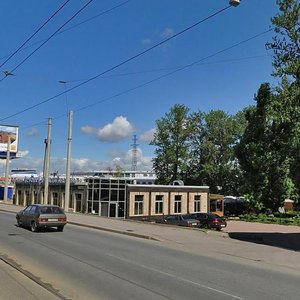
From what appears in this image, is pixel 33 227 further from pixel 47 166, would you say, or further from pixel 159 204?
pixel 159 204

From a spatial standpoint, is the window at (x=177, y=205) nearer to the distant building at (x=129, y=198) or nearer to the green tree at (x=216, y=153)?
the distant building at (x=129, y=198)

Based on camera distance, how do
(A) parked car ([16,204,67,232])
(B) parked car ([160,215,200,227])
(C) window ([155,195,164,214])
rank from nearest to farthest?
(A) parked car ([16,204,67,232])
(B) parked car ([160,215,200,227])
(C) window ([155,195,164,214])

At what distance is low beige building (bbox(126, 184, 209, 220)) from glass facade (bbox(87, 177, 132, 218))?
2900 mm

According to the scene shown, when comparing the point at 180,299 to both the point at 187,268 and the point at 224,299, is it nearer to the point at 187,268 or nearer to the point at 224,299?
the point at 224,299

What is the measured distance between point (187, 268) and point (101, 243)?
22.8ft

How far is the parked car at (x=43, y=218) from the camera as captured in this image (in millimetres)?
24731

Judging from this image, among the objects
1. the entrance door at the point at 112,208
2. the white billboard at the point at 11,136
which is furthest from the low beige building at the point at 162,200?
the white billboard at the point at 11,136

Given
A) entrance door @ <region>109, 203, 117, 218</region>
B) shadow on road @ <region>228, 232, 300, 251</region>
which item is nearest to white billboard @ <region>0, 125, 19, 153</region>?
entrance door @ <region>109, 203, 117, 218</region>

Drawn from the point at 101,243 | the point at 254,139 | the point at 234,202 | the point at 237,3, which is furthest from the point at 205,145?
the point at 237,3

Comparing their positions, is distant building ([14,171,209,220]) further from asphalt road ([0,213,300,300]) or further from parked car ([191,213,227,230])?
asphalt road ([0,213,300,300])

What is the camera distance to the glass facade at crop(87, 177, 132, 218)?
58.9 meters

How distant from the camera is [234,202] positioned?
7456 cm

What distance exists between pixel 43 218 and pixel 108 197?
34558 mm

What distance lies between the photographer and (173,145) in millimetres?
86062
